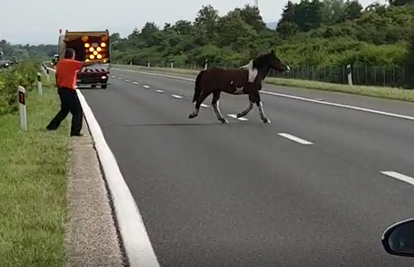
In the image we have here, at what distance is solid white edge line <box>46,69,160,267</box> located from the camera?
299 inches

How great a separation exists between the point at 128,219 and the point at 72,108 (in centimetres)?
1002

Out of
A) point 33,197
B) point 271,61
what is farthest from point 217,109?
point 33,197

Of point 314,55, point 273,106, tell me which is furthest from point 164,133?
point 314,55

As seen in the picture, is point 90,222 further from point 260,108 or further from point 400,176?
point 260,108

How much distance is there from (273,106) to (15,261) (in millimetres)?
21518

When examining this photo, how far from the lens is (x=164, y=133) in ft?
63.6

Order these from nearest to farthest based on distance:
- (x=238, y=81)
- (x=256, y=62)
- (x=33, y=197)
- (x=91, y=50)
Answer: (x=33, y=197)
(x=238, y=81)
(x=256, y=62)
(x=91, y=50)

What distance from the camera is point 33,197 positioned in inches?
408

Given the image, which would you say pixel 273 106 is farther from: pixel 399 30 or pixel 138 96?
pixel 399 30

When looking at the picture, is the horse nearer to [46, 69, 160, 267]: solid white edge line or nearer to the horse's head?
the horse's head

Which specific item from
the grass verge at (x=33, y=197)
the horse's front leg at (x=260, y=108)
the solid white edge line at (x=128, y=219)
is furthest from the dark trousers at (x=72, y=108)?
the horse's front leg at (x=260, y=108)

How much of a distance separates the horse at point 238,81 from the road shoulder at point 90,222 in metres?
8.37

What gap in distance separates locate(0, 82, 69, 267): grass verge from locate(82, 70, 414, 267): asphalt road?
0.86 meters

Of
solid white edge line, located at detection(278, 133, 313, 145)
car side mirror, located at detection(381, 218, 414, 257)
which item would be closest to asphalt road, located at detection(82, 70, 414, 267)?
solid white edge line, located at detection(278, 133, 313, 145)
